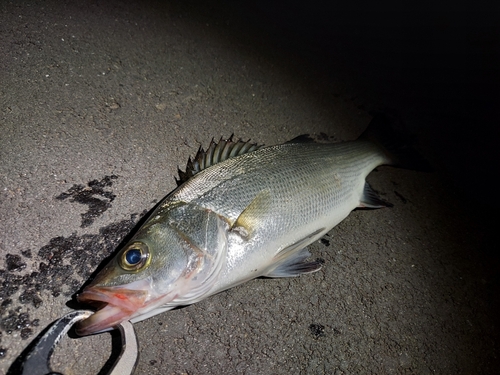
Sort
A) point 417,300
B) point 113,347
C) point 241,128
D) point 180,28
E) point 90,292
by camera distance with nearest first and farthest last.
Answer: point 90,292 < point 113,347 < point 417,300 < point 241,128 < point 180,28

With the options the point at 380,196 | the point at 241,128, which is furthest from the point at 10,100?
the point at 380,196

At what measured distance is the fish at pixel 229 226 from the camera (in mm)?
1681

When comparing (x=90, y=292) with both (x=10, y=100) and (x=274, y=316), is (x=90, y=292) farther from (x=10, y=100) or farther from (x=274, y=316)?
(x=10, y=100)

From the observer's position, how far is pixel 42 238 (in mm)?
2100

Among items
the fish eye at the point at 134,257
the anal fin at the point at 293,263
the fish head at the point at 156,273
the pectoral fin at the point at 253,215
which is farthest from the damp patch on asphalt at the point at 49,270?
the anal fin at the point at 293,263

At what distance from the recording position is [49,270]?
199 cm

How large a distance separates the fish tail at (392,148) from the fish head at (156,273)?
1747 millimetres

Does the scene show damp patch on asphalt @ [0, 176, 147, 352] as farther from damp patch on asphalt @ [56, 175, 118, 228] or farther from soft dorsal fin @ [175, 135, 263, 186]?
soft dorsal fin @ [175, 135, 263, 186]

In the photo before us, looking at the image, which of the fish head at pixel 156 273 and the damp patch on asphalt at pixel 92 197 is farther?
the damp patch on asphalt at pixel 92 197

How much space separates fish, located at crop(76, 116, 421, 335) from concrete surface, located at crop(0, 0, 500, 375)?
24cm

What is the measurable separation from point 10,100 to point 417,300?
10.6 feet

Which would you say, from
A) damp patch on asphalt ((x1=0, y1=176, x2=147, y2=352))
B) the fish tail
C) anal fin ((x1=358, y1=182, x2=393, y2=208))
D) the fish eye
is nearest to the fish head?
the fish eye

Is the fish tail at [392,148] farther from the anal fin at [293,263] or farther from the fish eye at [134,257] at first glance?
the fish eye at [134,257]

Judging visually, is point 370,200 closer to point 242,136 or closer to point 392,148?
point 392,148
